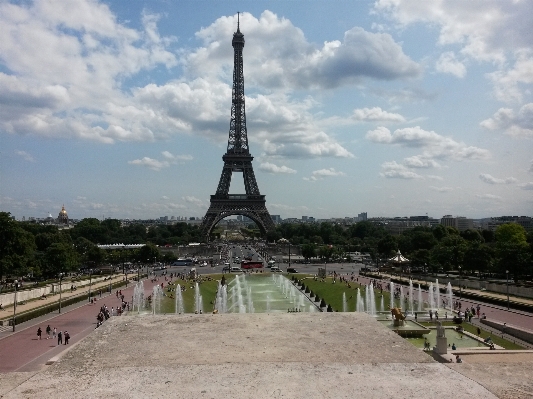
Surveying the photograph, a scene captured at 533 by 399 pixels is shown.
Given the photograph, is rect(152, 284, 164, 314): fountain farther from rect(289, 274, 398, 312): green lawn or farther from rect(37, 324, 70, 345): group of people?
rect(289, 274, 398, 312): green lawn

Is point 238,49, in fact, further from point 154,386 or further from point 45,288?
point 154,386

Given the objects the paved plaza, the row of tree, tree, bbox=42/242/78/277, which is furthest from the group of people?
tree, bbox=42/242/78/277

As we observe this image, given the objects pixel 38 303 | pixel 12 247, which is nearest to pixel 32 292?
pixel 38 303

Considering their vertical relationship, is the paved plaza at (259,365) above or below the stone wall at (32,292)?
above

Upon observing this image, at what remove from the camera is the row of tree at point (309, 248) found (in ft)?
165

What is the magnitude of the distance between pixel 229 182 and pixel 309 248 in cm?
4286

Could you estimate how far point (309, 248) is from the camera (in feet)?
300

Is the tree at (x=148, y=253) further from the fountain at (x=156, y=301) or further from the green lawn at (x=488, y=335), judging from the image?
the green lawn at (x=488, y=335)

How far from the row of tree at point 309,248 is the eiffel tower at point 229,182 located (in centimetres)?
1215

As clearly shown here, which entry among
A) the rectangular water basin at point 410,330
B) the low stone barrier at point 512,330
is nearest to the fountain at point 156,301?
the rectangular water basin at point 410,330

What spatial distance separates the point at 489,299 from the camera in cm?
4116

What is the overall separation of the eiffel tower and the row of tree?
1215 centimetres

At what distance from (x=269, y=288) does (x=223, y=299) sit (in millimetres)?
12869

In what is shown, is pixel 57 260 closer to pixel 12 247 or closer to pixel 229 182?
pixel 12 247
